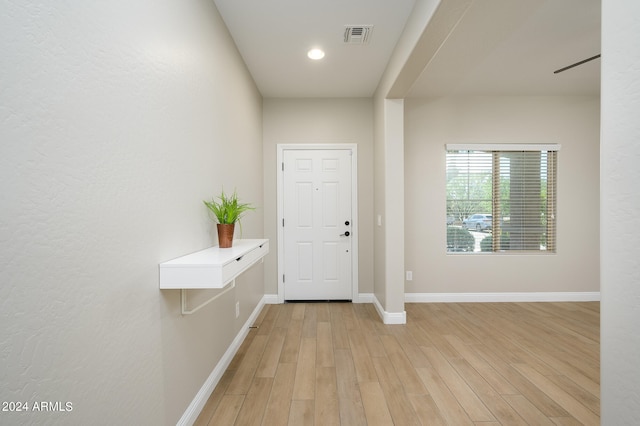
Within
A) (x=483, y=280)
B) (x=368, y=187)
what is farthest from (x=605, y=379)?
(x=483, y=280)

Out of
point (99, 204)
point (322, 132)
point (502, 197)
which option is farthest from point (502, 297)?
point (99, 204)

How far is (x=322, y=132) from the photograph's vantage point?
402 cm

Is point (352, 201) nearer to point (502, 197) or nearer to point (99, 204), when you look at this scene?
point (502, 197)

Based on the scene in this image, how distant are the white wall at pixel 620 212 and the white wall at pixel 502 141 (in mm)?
3246

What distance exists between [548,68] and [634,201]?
347 centimetres

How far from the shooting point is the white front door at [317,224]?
4031 mm

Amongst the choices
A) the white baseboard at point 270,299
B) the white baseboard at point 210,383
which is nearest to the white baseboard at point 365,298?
the white baseboard at point 270,299

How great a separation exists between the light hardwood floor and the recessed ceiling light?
2.72m

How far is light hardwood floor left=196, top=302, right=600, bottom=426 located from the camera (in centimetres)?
182

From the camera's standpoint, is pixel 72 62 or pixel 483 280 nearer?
pixel 72 62

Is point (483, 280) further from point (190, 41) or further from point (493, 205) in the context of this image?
point (190, 41)

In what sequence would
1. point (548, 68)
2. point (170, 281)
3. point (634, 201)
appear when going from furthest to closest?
1. point (548, 68)
2. point (170, 281)
3. point (634, 201)

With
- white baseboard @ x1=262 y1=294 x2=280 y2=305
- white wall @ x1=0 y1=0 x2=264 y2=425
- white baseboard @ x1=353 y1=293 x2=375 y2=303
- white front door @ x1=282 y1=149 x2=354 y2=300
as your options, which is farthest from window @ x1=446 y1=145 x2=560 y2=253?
white wall @ x1=0 y1=0 x2=264 y2=425

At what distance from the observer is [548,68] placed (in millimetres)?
3262
